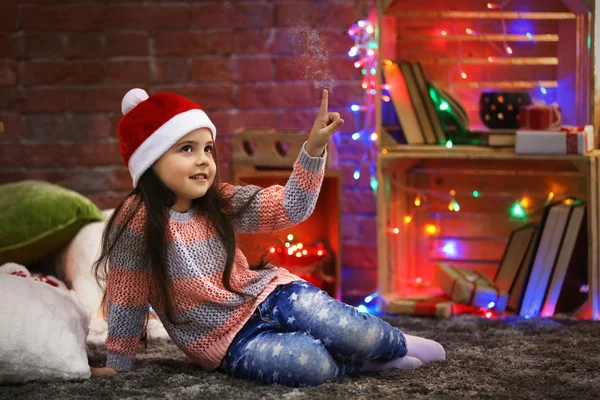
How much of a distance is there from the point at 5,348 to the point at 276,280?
1.82 ft

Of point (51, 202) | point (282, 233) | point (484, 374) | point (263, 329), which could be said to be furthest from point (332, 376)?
point (51, 202)

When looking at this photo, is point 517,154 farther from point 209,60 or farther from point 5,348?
point 5,348

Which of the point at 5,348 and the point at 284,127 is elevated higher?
the point at 284,127

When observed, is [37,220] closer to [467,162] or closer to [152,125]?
[152,125]

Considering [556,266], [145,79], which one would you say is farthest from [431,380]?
[145,79]

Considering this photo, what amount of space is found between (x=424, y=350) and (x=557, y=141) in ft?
2.67

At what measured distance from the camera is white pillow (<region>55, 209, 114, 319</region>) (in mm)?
2344

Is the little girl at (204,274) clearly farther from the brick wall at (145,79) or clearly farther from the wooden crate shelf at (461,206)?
the brick wall at (145,79)

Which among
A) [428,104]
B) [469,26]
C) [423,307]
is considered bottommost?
[423,307]

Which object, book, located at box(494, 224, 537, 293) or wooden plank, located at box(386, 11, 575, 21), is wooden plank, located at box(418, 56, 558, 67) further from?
book, located at box(494, 224, 537, 293)

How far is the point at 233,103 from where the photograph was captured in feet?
9.31

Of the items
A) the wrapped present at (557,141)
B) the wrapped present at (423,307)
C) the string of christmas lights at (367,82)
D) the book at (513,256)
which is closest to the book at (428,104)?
the string of christmas lights at (367,82)

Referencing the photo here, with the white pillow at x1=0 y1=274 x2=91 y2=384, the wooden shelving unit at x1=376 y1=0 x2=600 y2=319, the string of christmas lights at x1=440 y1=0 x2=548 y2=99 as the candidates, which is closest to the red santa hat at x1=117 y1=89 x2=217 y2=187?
the white pillow at x1=0 y1=274 x2=91 y2=384

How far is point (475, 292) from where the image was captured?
7.98ft
